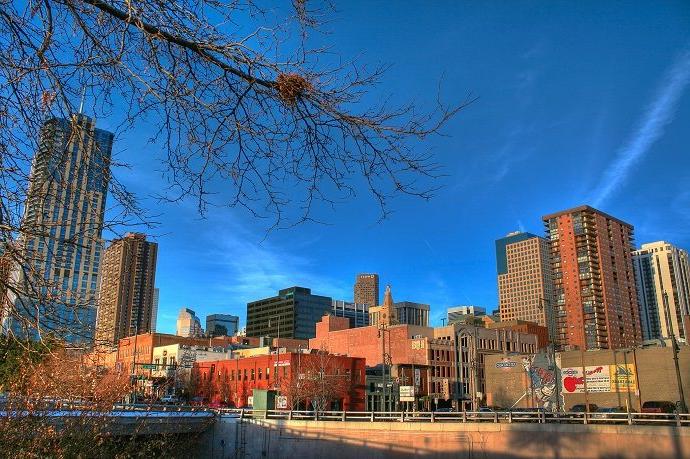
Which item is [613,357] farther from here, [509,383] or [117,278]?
[117,278]

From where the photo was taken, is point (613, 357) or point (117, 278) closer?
point (117, 278)

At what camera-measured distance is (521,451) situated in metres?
33.0

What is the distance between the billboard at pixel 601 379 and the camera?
6088 cm

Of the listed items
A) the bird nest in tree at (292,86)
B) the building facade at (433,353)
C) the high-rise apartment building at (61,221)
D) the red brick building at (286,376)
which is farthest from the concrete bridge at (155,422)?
the building facade at (433,353)

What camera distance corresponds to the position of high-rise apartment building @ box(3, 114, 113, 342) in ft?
16.2

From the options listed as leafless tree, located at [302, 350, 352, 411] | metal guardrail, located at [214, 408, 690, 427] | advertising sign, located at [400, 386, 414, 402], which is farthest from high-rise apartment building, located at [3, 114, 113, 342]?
leafless tree, located at [302, 350, 352, 411]

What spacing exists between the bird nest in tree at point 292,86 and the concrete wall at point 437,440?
102 feet

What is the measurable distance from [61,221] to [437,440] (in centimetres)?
3374

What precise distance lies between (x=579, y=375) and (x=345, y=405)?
1205 inches

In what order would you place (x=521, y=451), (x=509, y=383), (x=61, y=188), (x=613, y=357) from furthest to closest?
(x=509, y=383) < (x=613, y=357) < (x=521, y=451) < (x=61, y=188)

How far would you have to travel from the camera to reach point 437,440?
35375 millimetres

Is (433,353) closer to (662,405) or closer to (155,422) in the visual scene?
(662,405)

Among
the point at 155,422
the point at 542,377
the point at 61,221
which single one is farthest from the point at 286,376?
the point at 61,221

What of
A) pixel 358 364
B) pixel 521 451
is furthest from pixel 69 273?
pixel 358 364
